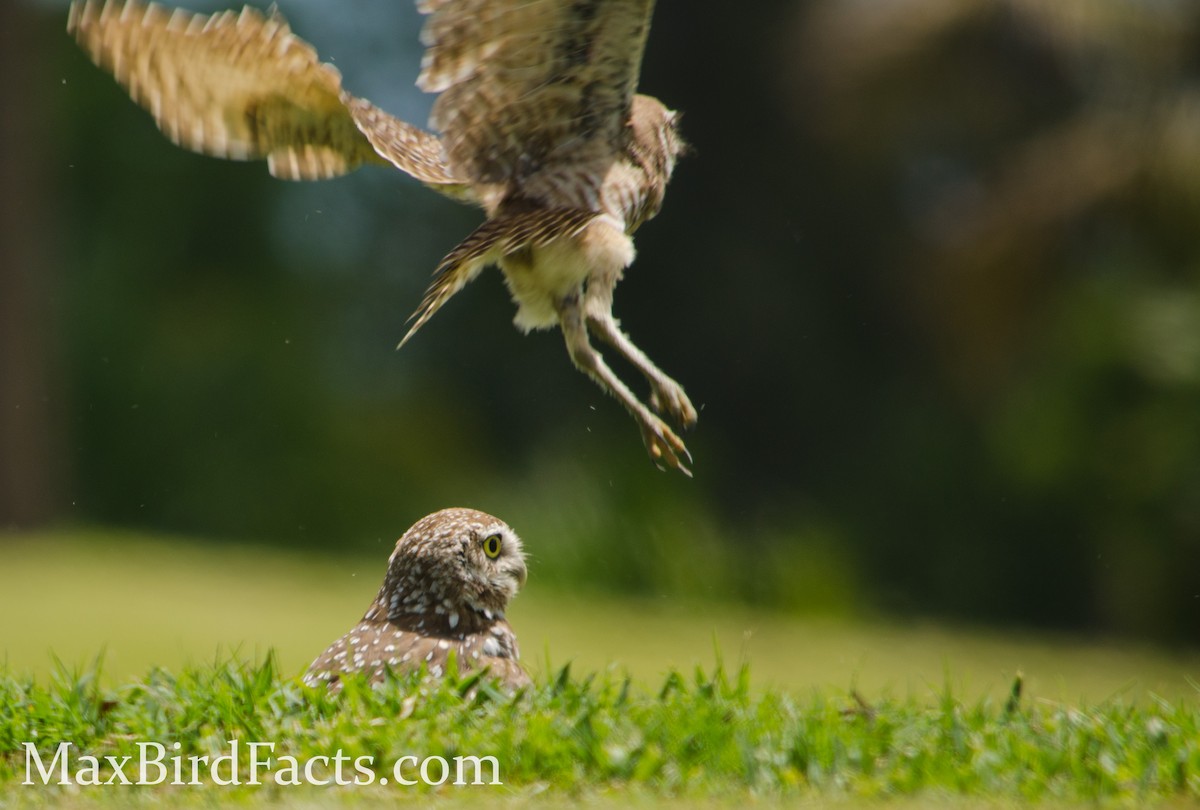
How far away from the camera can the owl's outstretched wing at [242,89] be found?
5.26m

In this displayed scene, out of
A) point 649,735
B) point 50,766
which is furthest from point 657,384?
point 50,766

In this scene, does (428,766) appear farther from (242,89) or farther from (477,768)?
(242,89)

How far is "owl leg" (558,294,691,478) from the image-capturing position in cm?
522

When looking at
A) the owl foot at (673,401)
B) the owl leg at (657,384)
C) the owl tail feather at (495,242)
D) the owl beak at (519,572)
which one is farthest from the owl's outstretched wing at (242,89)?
the owl beak at (519,572)

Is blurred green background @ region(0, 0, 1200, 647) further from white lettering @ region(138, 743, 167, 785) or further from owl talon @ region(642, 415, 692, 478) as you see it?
white lettering @ region(138, 743, 167, 785)

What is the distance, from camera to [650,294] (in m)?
17.6

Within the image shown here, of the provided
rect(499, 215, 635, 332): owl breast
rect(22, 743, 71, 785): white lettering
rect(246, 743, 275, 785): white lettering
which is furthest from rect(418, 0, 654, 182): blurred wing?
rect(22, 743, 71, 785): white lettering

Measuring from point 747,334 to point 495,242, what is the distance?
12.8 metres

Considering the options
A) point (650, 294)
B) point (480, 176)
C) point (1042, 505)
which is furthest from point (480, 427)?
point (480, 176)

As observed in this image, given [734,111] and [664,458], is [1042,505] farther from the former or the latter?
[664,458]

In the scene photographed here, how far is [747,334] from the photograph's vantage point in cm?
1780

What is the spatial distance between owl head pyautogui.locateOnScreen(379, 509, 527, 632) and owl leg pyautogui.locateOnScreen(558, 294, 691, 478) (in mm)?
657

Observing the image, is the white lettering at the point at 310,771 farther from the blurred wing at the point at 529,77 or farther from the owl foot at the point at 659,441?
the blurred wing at the point at 529,77

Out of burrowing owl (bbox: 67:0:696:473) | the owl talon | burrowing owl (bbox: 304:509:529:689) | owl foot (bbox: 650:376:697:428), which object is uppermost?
burrowing owl (bbox: 67:0:696:473)
